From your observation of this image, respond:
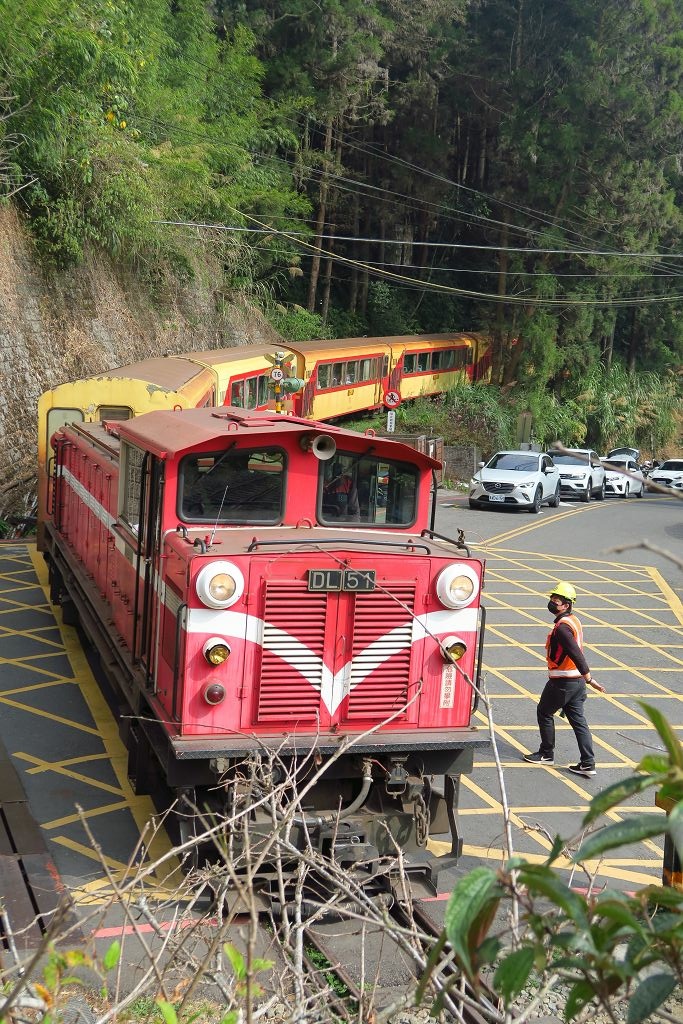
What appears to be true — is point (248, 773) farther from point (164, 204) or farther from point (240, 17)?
point (240, 17)

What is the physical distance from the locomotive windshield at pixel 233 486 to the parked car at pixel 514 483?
21320mm

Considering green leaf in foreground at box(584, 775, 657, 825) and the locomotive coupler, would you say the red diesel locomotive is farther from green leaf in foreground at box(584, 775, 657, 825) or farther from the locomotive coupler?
green leaf in foreground at box(584, 775, 657, 825)

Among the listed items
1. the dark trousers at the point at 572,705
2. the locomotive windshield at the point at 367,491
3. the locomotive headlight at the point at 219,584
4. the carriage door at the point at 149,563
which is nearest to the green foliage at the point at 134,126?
the carriage door at the point at 149,563

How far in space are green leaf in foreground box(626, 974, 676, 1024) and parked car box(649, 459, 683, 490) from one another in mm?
38323

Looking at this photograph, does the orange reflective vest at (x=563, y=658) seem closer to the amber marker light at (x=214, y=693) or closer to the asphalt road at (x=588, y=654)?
the asphalt road at (x=588, y=654)

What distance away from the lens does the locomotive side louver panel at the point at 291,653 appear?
287 inches

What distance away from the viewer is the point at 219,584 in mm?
7059

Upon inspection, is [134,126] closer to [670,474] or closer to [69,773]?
[670,474]

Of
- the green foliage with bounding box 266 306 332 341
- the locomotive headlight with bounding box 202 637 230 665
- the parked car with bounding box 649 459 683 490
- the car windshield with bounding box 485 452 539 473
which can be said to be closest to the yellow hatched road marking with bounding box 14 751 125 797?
the locomotive headlight with bounding box 202 637 230 665

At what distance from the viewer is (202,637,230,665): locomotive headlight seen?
710cm

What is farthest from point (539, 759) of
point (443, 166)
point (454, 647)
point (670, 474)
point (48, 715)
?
point (443, 166)

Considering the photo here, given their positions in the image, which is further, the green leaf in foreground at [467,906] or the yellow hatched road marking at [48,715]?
the yellow hatched road marking at [48,715]

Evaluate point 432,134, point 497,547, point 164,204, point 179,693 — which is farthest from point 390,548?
point 432,134

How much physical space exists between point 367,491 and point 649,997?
6.52 metres
